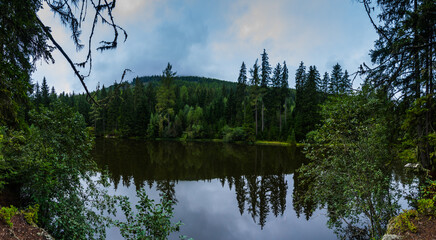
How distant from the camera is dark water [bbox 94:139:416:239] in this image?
28.8 ft

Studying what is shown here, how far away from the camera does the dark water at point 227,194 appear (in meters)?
8.77

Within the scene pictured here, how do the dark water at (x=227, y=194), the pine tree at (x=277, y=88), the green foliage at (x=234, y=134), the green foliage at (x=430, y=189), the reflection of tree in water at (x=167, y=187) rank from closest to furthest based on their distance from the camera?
the green foliage at (x=430, y=189), the dark water at (x=227, y=194), the reflection of tree in water at (x=167, y=187), the green foliage at (x=234, y=134), the pine tree at (x=277, y=88)

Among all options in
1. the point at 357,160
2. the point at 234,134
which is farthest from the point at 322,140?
the point at 234,134

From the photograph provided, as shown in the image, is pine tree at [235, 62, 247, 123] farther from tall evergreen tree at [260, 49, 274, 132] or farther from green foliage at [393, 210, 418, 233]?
green foliage at [393, 210, 418, 233]

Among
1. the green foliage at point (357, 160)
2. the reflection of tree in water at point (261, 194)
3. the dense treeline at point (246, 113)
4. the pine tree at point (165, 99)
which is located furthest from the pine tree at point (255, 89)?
the green foliage at point (357, 160)

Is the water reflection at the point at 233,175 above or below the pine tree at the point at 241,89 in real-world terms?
below

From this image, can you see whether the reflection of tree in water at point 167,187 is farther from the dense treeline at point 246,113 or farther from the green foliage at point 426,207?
the dense treeline at point 246,113

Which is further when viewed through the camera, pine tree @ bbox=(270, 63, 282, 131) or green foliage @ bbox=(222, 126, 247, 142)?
pine tree @ bbox=(270, 63, 282, 131)

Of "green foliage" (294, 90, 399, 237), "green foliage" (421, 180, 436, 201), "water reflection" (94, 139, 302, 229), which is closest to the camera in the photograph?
"green foliage" (421, 180, 436, 201)

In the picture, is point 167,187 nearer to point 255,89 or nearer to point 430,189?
point 430,189

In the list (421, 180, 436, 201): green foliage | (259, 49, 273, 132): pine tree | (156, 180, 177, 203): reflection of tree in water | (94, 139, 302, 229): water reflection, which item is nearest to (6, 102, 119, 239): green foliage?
(94, 139, 302, 229): water reflection

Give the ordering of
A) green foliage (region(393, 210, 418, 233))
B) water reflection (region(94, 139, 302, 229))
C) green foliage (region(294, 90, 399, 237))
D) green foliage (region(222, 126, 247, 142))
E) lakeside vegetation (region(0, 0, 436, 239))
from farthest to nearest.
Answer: green foliage (region(222, 126, 247, 142)) < water reflection (region(94, 139, 302, 229)) < green foliage (region(294, 90, 399, 237)) < green foliage (region(393, 210, 418, 233)) < lakeside vegetation (region(0, 0, 436, 239))

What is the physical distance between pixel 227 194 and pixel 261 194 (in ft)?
6.34

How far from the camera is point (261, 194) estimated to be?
475 inches
